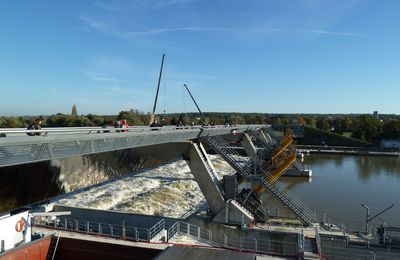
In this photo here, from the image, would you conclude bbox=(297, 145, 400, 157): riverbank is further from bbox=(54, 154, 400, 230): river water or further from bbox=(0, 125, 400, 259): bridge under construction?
bbox=(0, 125, 400, 259): bridge under construction

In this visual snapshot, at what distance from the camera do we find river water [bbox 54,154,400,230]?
1099 inches

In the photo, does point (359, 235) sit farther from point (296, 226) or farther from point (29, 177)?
point (29, 177)

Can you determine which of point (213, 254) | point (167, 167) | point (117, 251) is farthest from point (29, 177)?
point (167, 167)

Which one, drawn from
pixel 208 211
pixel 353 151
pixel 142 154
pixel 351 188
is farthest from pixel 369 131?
pixel 142 154

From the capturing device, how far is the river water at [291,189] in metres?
27.9

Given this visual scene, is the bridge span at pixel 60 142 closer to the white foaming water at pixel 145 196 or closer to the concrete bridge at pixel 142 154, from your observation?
the concrete bridge at pixel 142 154

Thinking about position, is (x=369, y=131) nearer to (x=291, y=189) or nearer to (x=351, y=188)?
(x=351, y=188)

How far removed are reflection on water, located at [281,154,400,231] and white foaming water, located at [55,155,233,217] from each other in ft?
36.9

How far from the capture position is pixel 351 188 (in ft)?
141

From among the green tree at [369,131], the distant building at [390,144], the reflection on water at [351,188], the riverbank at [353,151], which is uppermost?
the green tree at [369,131]

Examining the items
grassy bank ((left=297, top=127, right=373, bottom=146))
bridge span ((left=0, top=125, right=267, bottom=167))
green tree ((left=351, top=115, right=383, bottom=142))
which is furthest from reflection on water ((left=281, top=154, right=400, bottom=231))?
green tree ((left=351, top=115, right=383, bottom=142))

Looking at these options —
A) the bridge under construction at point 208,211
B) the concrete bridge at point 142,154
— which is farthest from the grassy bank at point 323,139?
the bridge under construction at point 208,211

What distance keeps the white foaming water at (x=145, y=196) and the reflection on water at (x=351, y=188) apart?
11.3m

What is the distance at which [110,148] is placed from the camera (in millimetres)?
17453
